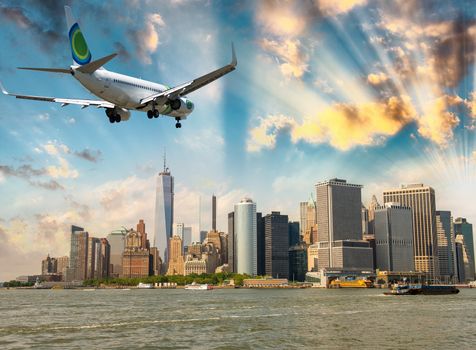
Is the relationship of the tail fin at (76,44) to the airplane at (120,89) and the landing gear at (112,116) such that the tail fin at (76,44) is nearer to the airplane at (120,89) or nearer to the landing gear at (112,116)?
the airplane at (120,89)

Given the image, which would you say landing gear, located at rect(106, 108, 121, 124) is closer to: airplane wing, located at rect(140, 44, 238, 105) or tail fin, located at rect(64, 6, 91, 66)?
airplane wing, located at rect(140, 44, 238, 105)

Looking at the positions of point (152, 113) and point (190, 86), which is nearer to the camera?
point (190, 86)

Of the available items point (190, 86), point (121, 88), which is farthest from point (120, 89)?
point (190, 86)

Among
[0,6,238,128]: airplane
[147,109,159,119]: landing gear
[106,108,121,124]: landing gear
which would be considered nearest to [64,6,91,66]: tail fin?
[0,6,238,128]: airplane

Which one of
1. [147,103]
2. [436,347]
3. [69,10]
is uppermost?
[69,10]

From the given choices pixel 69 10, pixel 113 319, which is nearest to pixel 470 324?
pixel 113 319

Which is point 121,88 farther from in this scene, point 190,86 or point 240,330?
point 240,330

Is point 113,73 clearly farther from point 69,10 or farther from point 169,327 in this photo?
point 169,327
